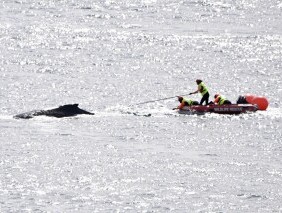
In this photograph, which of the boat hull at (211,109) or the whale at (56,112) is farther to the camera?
the boat hull at (211,109)


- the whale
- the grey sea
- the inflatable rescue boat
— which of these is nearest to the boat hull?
the inflatable rescue boat

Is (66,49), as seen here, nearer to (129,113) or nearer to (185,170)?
(129,113)

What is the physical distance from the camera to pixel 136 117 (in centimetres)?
5503

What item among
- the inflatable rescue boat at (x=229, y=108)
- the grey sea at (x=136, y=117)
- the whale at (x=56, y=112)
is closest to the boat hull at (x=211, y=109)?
the inflatable rescue boat at (x=229, y=108)

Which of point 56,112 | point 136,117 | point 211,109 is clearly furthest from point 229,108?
point 56,112

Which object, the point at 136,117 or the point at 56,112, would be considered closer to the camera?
the point at 56,112

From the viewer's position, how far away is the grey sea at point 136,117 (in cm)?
3831

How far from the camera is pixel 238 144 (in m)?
48.0

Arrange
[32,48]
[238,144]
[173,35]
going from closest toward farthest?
1. [238,144]
2. [32,48]
3. [173,35]

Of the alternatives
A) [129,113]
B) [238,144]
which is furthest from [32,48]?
[238,144]

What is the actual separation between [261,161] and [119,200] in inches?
375

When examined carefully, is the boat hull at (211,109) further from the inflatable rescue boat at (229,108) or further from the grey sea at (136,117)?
the grey sea at (136,117)

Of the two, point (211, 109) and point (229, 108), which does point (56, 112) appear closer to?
point (211, 109)

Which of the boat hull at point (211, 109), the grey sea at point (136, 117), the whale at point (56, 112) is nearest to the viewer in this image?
the grey sea at point (136, 117)
